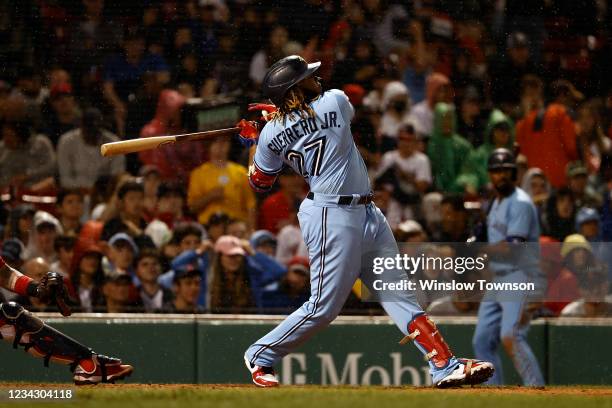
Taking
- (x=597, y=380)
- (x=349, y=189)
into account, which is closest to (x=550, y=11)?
(x=597, y=380)

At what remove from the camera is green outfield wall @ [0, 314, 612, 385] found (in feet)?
31.6

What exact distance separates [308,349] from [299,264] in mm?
667

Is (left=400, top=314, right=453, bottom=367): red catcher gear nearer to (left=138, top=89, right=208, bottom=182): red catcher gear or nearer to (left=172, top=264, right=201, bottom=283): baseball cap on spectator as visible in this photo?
(left=172, top=264, right=201, bottom=283): baseball cap on spectator

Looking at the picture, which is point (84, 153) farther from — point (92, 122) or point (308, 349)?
point (308, 349)

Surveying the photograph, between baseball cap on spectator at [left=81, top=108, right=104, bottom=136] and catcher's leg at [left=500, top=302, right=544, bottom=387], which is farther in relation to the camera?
baseball cap on spectator at [left=81, top=108, right=104, bottom=136]

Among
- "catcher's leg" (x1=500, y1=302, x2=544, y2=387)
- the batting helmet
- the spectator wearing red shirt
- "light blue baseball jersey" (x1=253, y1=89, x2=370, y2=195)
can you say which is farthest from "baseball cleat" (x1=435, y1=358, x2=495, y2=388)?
the spectator wearing red shirt

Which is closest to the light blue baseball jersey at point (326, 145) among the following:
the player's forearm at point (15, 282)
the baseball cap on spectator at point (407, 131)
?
the player's forearm at point (15, 282)

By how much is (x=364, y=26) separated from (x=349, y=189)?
3.79 m

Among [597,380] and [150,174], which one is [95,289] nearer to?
[150,174]

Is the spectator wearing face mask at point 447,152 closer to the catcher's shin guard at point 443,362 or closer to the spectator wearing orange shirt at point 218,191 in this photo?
the spectator wearing orange shirt at point 218,191

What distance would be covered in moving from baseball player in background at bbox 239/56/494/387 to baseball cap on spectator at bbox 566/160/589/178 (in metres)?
4.12

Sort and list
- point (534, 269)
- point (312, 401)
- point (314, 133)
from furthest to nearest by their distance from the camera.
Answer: point (534, 269), point (314, 133), point (312, 401)

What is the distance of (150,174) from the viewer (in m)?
10.4

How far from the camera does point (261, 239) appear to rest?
32.9ft
